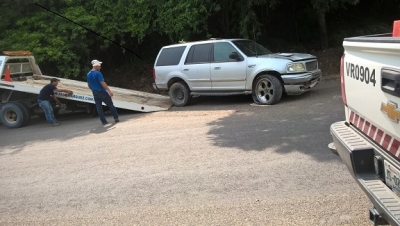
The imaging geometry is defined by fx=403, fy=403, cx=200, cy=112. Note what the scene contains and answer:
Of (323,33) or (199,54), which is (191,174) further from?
(323,33)

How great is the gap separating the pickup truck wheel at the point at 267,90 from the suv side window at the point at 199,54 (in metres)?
1.68

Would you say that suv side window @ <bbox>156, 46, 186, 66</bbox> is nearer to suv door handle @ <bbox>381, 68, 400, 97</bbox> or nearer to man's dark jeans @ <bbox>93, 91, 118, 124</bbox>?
man's dark jeans @ <bbox>93, 91, 118, 124</bbox>

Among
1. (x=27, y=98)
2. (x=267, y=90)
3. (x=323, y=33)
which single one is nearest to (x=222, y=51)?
(x=267, y=90)

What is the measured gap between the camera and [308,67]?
34.4 ft

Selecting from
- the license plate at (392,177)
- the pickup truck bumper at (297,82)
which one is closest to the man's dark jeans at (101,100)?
the pickup truck bumper at (297,82)

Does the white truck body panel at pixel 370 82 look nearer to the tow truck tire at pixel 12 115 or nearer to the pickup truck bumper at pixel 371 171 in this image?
the pickup truck bumper at pixel 371 171

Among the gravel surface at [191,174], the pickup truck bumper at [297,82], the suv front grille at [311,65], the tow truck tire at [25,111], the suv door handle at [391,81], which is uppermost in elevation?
the suv door handle at [391,81]

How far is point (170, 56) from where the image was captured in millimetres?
12133

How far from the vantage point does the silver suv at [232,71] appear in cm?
1034

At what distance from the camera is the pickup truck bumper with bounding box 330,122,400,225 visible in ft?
9.05

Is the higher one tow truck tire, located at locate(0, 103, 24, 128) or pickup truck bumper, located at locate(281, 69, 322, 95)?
pickup truck bumper, located at locate(281, 69, 322, 95)

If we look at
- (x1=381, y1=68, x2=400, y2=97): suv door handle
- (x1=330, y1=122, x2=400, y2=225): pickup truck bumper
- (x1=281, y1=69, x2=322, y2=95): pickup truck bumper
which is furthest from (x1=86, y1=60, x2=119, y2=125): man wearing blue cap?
(x1=381, y1=68, x2=400, y2=97): suv door handle

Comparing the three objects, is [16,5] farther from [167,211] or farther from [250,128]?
[167,211]

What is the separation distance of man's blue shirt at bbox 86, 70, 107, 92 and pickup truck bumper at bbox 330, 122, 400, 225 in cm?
784
